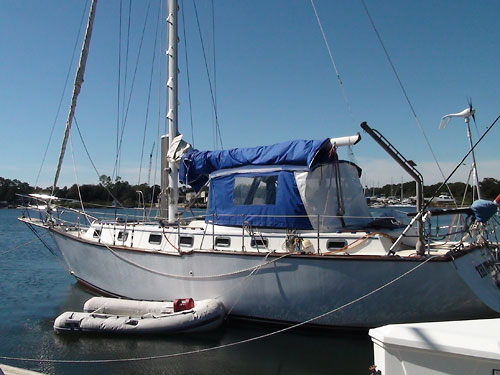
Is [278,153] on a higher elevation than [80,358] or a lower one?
higher

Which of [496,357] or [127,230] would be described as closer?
[496,357]

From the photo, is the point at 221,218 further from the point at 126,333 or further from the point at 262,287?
the point at 126,333

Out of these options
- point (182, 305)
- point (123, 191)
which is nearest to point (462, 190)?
point (123, 191)

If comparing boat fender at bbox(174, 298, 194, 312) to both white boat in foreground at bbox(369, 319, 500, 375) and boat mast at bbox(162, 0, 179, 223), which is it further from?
white boat in foreground at bbox(369, 319, 500, 375)

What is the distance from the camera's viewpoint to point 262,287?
10.4 metres

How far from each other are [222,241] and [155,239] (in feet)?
7.51

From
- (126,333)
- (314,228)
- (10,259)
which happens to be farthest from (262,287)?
(10,259)

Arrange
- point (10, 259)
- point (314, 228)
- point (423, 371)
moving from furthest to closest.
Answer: point (10, 259) → point (314, 228) → point (423, 371)

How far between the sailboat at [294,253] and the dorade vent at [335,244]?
3 centimetres

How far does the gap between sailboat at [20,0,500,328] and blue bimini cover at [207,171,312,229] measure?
3 centimetres

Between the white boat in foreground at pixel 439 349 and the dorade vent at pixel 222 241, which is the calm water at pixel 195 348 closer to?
the dorade vent at pixel 222 241

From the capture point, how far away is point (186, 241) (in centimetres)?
1196

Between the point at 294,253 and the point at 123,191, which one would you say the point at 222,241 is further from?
the point at 123,191

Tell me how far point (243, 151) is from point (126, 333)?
561 cm
